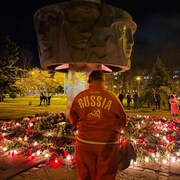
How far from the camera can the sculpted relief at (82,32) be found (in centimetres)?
826

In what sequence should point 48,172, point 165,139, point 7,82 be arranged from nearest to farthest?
point 48,172
point 165,139
point 7,82

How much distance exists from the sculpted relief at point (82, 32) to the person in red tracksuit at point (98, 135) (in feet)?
15.8

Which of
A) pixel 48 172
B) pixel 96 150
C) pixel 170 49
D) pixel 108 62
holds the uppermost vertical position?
pixel 170 49

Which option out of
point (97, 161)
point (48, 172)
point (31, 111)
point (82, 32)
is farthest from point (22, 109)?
point (97, 161)

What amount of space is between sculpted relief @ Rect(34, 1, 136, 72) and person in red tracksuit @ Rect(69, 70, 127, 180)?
481 centimetres

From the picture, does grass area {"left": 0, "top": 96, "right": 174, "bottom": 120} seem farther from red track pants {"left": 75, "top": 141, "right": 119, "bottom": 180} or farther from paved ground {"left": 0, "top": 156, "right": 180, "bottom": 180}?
red track pants {"left": 75, "top": 141, "right": 119, "bottom": 180}

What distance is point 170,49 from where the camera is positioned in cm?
5369

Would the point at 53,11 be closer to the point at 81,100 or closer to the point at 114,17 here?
the point at 114,17

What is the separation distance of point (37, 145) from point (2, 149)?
1.07 m

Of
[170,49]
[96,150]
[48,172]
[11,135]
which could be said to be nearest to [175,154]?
[48,172]

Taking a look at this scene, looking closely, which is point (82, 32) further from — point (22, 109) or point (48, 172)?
point (22, 109)

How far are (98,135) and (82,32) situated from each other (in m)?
5.32

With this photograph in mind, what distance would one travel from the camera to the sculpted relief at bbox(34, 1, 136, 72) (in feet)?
27.1

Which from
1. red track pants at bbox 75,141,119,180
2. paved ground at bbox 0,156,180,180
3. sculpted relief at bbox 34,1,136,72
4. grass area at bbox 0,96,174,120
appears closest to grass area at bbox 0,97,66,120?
grass area at bbox 0,96,174,120
